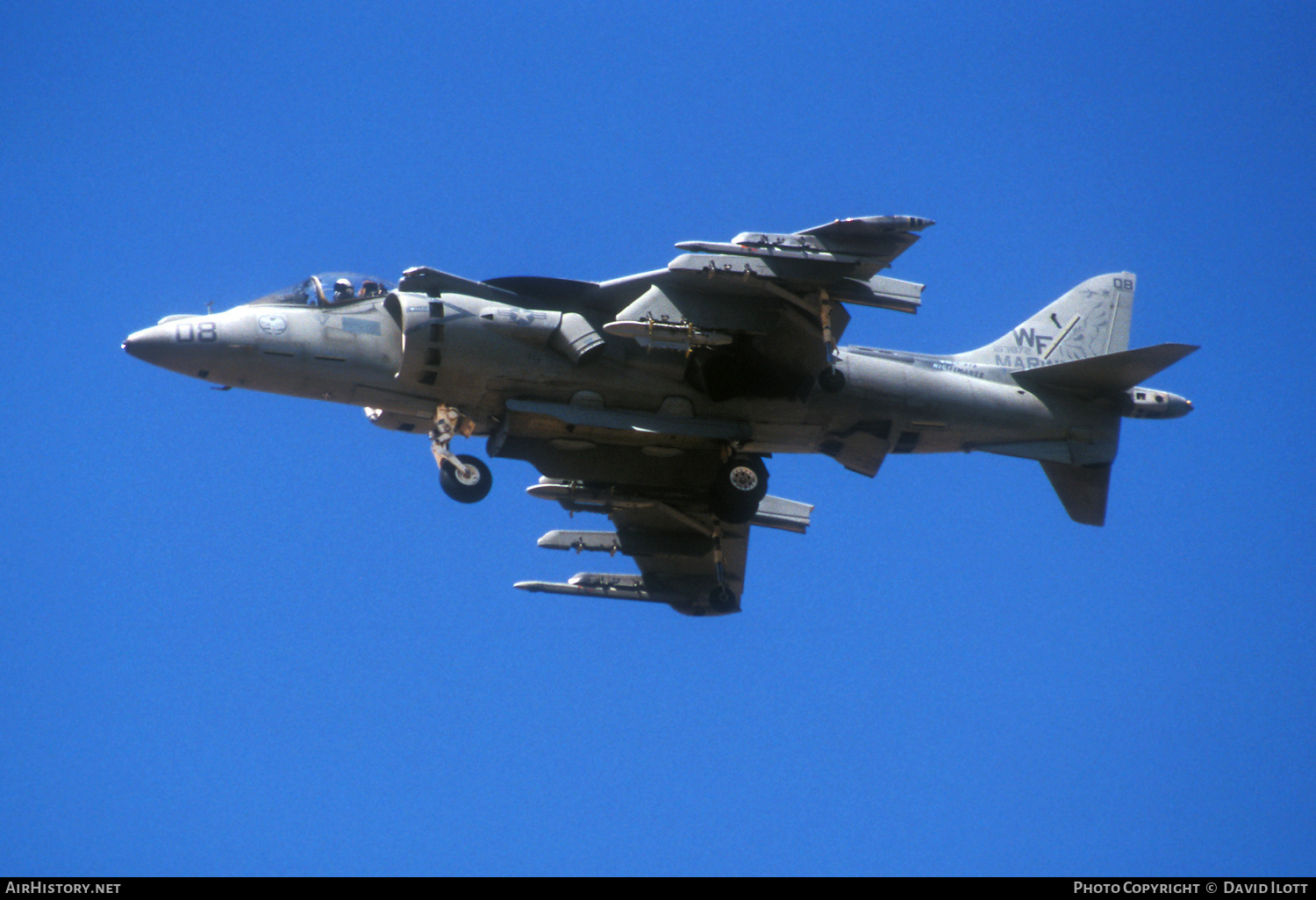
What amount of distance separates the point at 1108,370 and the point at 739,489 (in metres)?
5.74

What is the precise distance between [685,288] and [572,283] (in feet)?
5.15

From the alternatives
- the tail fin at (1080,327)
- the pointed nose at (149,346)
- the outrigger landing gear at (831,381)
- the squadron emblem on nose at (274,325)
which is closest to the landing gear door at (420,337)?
the squadron emblem on nose at (274,325)

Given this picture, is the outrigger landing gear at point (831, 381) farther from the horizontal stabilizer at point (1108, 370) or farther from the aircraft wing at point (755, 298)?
the horizontal stabilizer at point (1108, 370)

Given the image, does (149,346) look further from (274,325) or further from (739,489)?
(739,489)

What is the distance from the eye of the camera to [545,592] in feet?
71.2

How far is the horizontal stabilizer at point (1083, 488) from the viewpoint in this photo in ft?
66.9

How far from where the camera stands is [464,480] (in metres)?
17.1

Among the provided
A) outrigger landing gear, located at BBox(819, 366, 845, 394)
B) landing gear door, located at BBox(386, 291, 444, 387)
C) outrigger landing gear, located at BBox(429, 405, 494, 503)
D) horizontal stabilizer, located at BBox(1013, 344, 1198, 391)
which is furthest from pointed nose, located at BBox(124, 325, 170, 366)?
horizontal stabilizer, located at BBox(1013, 344, 1198, 391)

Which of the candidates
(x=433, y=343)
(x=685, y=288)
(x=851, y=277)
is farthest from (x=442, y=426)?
(x=851, y=277)

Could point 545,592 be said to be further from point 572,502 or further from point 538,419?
point 538,419

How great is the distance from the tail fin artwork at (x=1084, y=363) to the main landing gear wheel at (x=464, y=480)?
24.8ft

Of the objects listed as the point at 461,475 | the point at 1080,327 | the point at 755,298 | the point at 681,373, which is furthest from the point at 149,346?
the point at 1080,327
